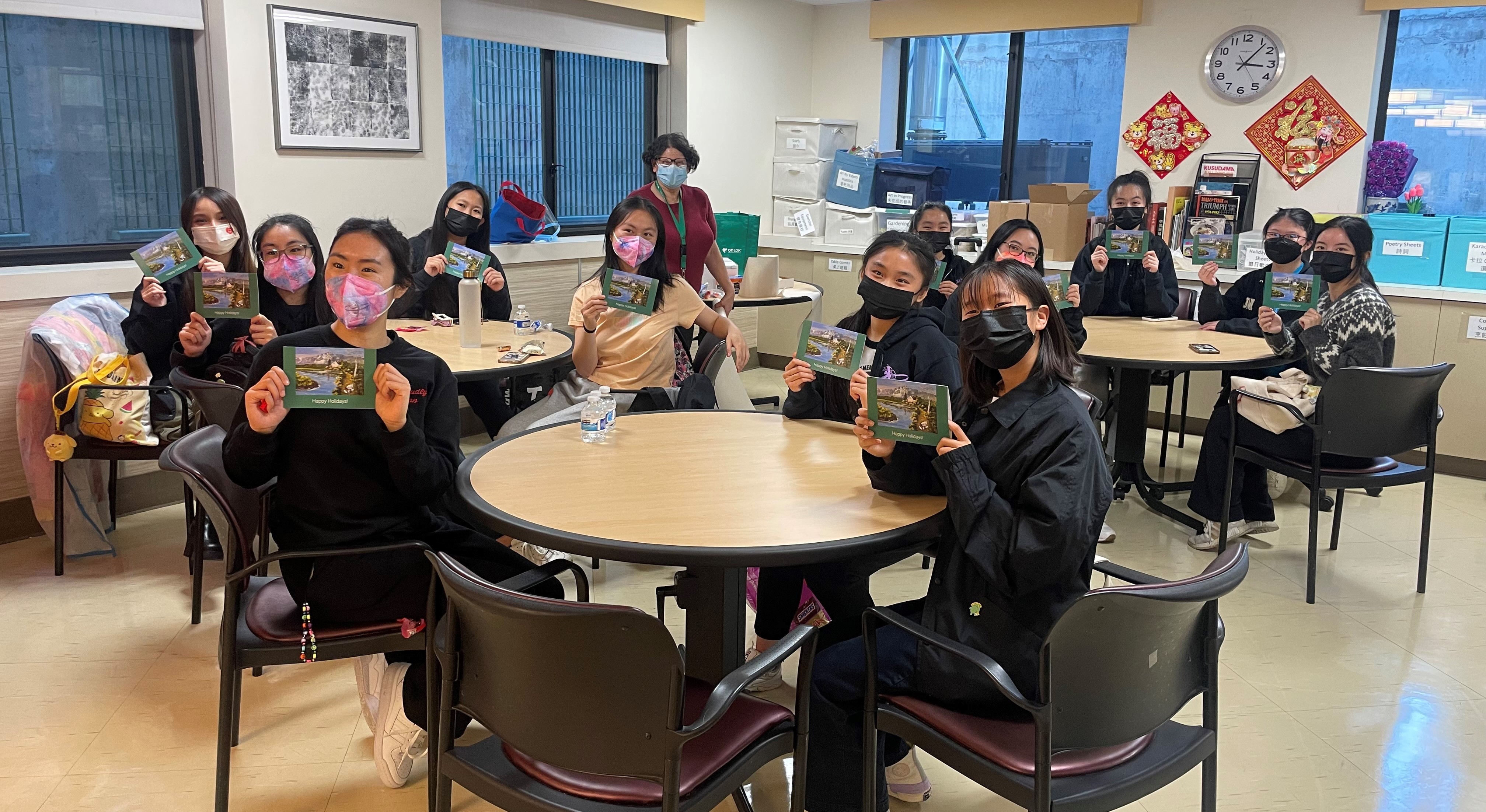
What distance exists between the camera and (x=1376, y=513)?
4.75m

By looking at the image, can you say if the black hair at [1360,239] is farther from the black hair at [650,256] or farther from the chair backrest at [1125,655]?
the chair backrest at [1125,655]

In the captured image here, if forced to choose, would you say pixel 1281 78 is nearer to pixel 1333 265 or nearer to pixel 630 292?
pixel 1333 265

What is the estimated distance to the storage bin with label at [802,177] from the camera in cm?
734

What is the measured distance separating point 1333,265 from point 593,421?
310 centimetres

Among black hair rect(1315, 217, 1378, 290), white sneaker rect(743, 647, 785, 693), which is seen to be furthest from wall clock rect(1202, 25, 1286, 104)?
white sneaker rect(743, 647, 785, 693)

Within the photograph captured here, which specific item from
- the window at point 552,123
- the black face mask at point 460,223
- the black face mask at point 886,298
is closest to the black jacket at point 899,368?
the black face mask at point 886,298

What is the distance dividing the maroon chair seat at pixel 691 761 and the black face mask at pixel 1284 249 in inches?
144

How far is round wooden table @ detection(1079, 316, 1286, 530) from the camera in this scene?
4.13 metres

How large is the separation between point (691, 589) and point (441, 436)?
0.66 m

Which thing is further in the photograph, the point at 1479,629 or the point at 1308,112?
the point at 1308,112

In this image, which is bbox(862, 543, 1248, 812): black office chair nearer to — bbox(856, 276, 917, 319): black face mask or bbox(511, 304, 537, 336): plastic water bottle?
bbox(856, 276, 917, 319): black face mask

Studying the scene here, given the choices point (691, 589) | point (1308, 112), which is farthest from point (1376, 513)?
point (691, 589)

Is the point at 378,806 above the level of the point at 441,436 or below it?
below

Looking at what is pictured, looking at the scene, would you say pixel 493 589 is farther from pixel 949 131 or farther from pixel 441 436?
pixel 949 131
